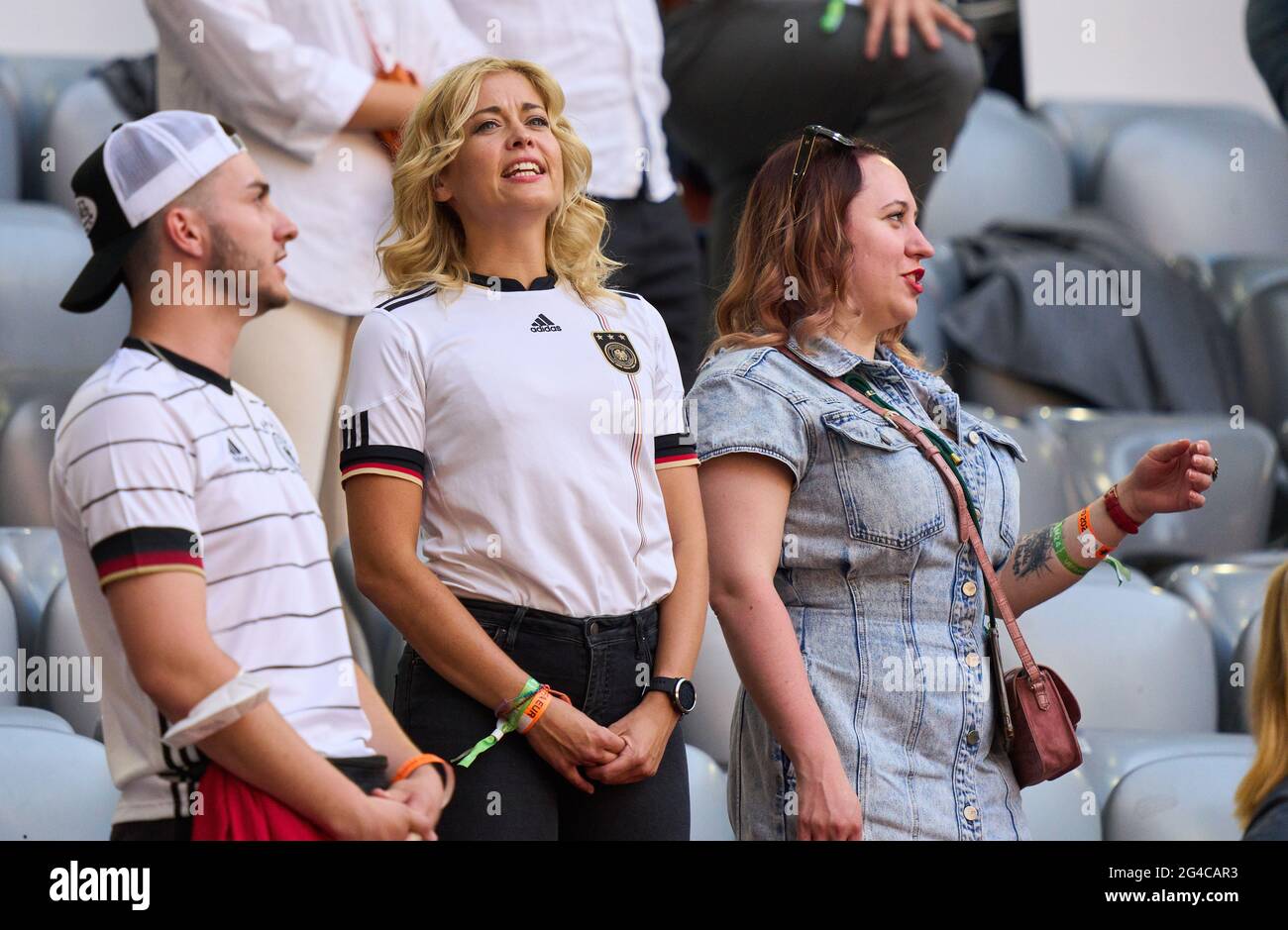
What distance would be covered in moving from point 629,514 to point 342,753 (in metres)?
0.42

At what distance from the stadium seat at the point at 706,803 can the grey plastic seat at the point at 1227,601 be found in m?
1.04

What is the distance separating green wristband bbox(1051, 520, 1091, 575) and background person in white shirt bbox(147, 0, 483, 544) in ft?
3.16

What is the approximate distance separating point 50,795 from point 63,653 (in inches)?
8.0

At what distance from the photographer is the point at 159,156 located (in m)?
1.75

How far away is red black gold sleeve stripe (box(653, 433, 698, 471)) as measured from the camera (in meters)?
1.98

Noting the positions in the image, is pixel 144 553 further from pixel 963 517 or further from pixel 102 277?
pixel 963 517

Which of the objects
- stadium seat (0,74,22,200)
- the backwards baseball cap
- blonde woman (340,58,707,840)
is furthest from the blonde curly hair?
stadium seat (0,74,22,200)

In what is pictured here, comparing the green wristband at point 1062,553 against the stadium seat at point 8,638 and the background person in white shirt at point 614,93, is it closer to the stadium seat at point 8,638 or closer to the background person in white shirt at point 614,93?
the background person in white shirt at point 614,93

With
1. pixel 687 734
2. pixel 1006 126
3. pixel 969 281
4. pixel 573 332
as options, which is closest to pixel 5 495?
pixel 687 734

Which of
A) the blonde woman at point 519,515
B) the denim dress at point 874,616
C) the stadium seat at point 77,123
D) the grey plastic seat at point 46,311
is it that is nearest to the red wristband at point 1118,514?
the denim dress at point 874,616

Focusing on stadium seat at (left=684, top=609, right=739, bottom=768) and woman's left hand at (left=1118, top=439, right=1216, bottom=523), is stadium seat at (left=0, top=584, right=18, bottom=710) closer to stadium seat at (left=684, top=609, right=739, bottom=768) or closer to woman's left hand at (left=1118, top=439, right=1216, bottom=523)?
stadium seat at (left=684, top=609, right=739, bottom=768)

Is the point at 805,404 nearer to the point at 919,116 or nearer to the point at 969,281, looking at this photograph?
the point at 919,116

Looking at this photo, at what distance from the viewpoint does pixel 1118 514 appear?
2.12 metres

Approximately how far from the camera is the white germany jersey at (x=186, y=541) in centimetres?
161
